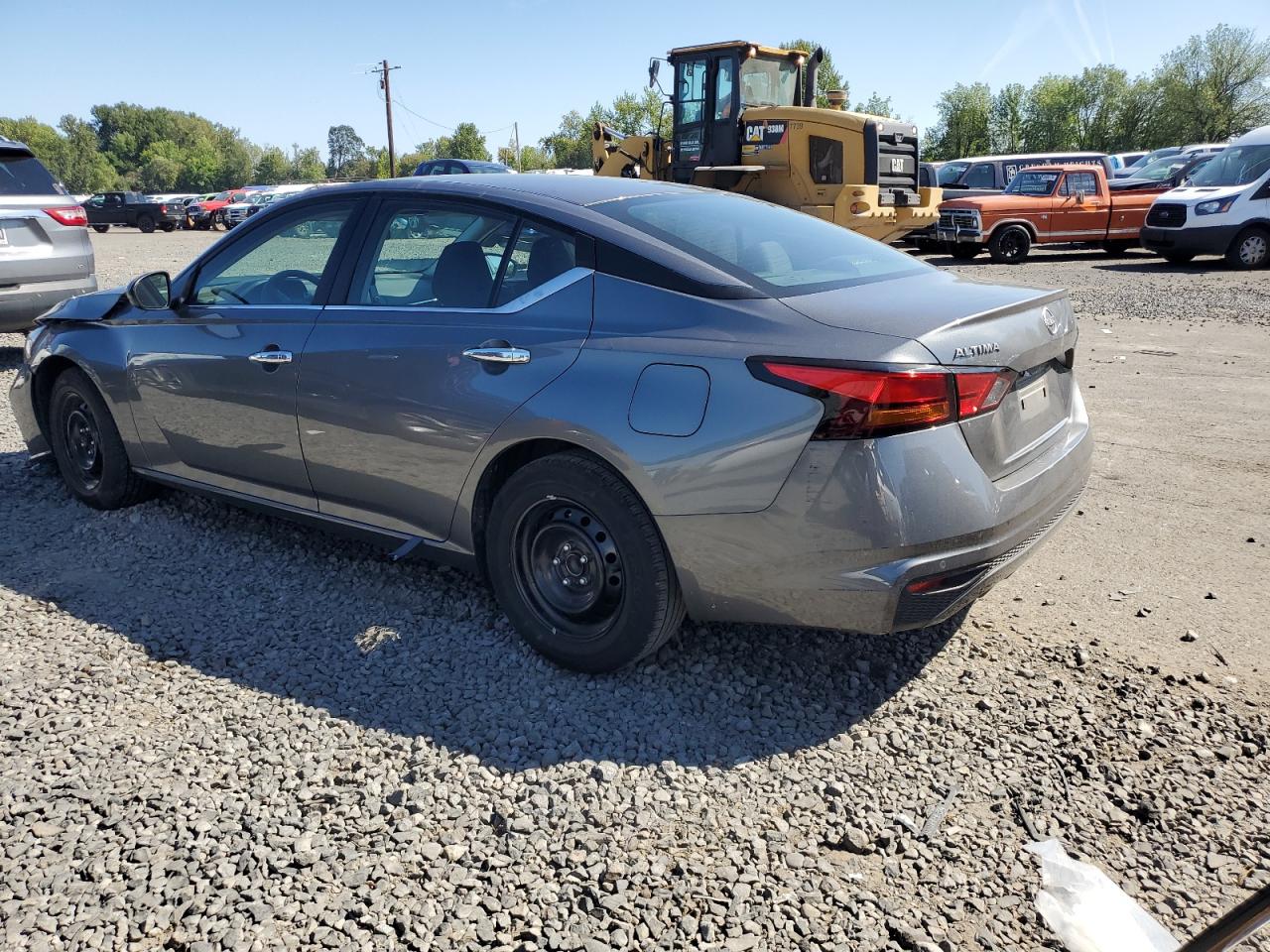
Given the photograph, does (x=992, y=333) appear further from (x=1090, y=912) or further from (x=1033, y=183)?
(x=1033, y=183)

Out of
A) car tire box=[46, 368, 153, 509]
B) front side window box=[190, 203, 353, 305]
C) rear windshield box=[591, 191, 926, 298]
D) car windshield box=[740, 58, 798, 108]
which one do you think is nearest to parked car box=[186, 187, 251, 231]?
car windshield box=[740, 58, 798, 108]

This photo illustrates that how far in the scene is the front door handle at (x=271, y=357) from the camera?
394cm

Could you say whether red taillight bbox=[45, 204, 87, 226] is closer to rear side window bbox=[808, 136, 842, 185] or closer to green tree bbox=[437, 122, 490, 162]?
rear side window bbox=[808, 136, 842, 185]

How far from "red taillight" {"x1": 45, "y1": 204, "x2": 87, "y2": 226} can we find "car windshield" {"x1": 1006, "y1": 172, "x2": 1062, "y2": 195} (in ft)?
52.9

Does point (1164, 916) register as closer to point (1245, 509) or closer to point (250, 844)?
point (250, 844)

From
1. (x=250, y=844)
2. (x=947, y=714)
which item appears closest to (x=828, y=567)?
(x=947, y=714)

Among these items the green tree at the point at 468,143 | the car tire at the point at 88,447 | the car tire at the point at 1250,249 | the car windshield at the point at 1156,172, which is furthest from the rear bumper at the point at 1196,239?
the green tree at the point at 468,143

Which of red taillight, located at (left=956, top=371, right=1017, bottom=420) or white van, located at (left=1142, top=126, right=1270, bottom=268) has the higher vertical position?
white van, located at (left=1142, top=126, right=1270, bottom=268)

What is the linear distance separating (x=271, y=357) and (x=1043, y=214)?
1781 cm

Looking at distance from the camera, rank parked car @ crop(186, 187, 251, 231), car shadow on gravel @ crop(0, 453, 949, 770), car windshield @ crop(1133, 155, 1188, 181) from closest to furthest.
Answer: car shadow on gravel @ crop(0, 453, 949, 770)
car windshield @ crop(1133, 155, 1188, 181)
parked car @ crop(186, 187, 251, 231)

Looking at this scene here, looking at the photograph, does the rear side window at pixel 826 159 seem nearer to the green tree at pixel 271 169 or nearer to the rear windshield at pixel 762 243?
the rear windshield at pixel 762 243

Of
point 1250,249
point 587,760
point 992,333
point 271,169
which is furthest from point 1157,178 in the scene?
point 271,169

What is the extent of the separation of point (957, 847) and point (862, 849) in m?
0.24

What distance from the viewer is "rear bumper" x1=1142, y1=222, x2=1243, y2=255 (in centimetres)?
1631
